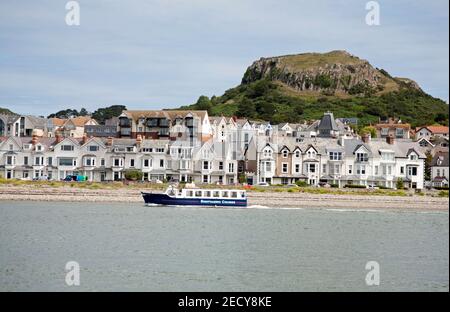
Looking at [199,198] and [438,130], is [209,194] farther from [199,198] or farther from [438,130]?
[438,130]

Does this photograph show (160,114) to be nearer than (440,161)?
No

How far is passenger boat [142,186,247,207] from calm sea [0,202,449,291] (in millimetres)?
3404

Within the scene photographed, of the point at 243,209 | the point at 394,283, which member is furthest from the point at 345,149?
the point at 394,283

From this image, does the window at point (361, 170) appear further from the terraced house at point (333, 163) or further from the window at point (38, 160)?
the window at point (38, 160)

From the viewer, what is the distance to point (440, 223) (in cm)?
5484

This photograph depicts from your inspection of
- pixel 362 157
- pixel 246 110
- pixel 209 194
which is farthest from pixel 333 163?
pixel 246 110

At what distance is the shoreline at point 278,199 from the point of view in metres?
65.9

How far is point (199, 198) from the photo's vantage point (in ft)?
206

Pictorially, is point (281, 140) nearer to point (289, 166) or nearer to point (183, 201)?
point (289, 166)

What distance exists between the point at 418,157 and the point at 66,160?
3649 cm

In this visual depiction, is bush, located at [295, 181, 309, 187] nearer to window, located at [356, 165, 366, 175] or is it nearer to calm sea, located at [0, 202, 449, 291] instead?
window, located at [356, 165, 366, 175]

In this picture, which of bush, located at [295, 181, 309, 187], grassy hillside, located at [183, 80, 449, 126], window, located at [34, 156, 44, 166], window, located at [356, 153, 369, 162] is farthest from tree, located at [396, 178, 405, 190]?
grassy hillside, located at [183, 80, 449, 126]

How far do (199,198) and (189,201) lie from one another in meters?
0.80
